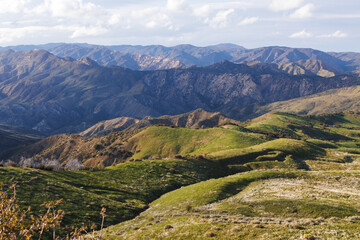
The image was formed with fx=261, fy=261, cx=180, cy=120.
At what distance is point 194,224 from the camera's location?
3117 centimetres

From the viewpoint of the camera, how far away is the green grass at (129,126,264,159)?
125m

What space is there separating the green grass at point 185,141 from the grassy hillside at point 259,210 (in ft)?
209

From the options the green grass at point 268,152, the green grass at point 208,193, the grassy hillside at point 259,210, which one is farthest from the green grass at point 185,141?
the grassy hillside at point 259,210

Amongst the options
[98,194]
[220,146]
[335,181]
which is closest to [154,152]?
[220,146]

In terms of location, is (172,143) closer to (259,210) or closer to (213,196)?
(213,196)

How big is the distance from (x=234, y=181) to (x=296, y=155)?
49365 millimetres

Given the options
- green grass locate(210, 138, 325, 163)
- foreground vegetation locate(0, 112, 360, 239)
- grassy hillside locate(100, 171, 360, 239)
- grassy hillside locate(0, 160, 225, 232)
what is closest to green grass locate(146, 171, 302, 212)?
grassy hillside locate(100, 171, 360, 239)

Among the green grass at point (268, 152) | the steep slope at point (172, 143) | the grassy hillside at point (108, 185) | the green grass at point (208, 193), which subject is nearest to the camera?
the grassy hillside at point (108, 185)

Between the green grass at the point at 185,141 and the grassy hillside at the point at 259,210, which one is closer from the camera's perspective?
the grassy hillside at the point at 259,210

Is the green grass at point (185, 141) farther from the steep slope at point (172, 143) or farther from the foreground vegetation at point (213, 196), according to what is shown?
the foreground vegetation at point (213, 196)

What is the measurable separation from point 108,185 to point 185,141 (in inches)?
3277

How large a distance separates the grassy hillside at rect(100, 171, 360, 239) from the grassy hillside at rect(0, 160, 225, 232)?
5.28 meters

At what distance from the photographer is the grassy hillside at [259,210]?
87.2 feet

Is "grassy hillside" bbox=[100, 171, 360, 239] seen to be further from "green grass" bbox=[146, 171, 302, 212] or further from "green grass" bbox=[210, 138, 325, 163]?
"green grass" bbox=[210, 138, 325, 163]
